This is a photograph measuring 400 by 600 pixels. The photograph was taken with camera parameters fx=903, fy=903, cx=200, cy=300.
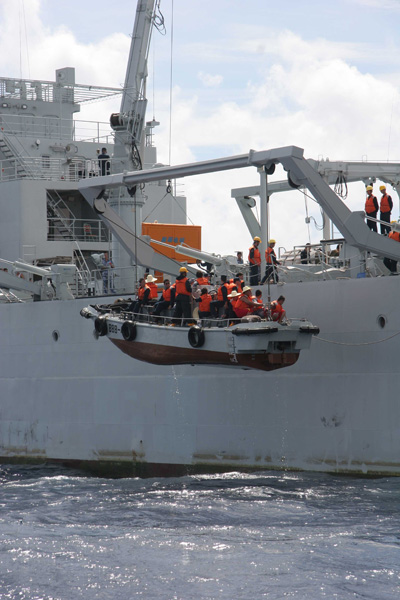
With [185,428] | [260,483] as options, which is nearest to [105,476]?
[185,428]

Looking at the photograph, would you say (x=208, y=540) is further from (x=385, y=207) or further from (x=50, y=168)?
(x=50, y=168)

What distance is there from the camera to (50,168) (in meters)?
27.9

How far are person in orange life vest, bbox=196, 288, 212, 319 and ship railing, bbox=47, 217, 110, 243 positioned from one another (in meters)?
8.33

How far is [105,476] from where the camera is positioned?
20.5 meters

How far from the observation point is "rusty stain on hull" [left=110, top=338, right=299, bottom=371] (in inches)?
642

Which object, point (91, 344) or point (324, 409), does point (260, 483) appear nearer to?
point (324, 409)

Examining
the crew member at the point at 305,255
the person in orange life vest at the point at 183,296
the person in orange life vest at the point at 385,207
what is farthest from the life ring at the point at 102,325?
the person in orange life vest at the point at 385,207

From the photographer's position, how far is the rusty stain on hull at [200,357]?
16.3 meters

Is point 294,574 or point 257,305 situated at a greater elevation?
point 257,305

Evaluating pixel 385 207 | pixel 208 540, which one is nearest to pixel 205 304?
pixel 385 207

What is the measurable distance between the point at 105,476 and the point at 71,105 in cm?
1561

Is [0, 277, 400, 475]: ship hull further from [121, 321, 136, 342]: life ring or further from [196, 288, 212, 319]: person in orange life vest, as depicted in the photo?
[121, 321, 136, 342]: life ring

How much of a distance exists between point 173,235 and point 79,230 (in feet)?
11.9

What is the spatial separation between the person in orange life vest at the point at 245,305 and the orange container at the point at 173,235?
7.16 meters
